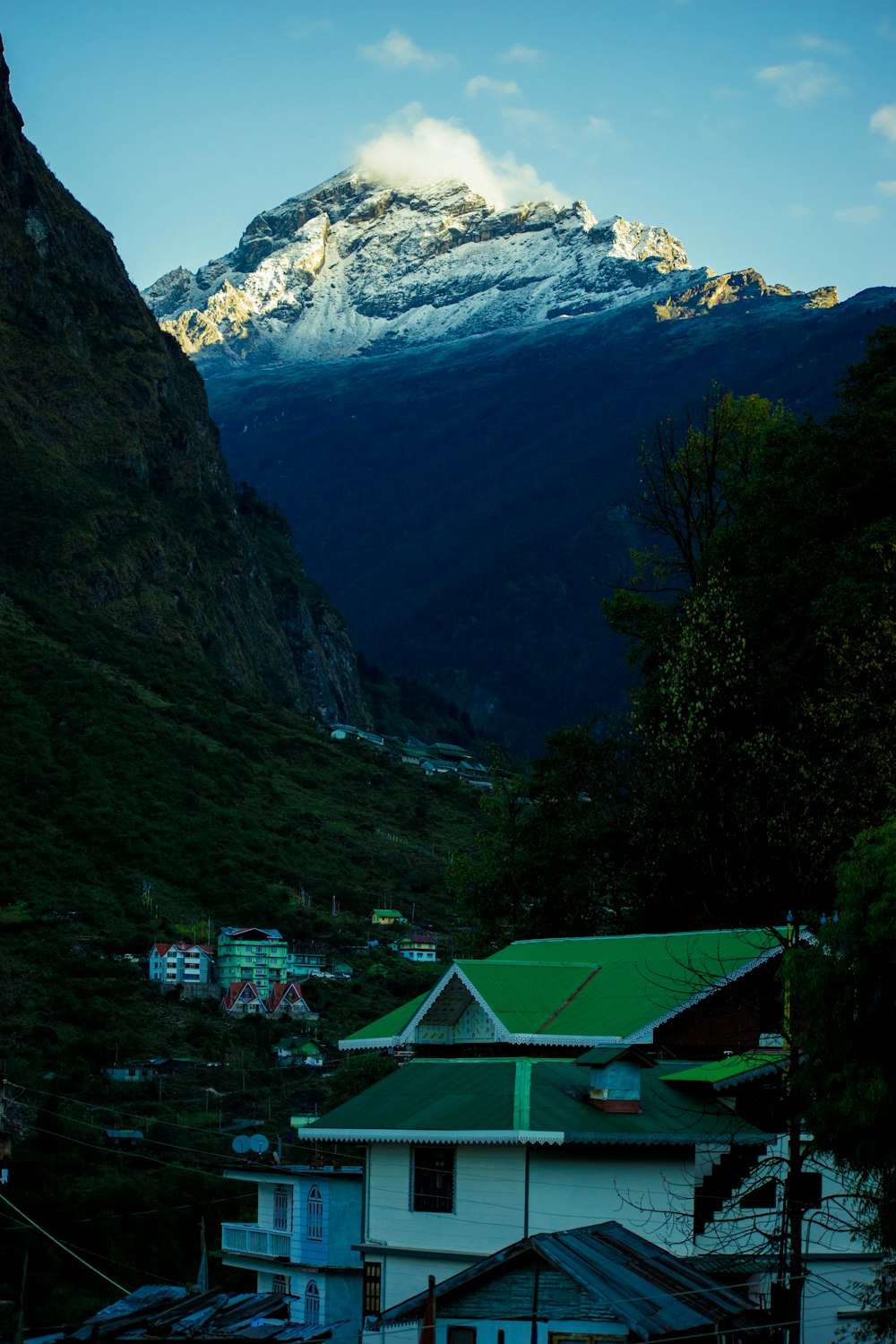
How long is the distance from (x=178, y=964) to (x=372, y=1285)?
238 ft

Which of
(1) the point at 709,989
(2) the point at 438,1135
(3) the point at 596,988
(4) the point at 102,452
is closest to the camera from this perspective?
(2) the point at 438,1135

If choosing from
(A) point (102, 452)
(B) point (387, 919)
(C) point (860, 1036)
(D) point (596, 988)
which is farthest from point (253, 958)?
(C) point (860, 1036)

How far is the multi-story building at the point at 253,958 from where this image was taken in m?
101

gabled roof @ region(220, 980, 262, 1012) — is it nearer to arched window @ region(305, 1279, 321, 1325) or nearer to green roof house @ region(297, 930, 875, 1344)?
arched window @ region(305, 1279, 321, 1325)

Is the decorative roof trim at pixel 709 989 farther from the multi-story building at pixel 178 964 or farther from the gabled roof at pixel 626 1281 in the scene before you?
the multi-story building at pixel 178 964

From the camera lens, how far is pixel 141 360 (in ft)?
573

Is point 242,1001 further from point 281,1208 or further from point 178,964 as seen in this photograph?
point 281,1208

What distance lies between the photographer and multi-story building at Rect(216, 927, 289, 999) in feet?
331

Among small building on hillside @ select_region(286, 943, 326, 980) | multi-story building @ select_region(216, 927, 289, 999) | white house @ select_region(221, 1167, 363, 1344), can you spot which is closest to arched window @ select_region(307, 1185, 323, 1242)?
white house @ select_region(221, 1167, 363, 1344)

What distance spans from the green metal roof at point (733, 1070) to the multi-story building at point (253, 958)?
73556 millimetres

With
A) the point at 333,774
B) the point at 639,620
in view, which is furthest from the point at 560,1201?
the point at 333,774

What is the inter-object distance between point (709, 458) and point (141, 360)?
12624 centimetres

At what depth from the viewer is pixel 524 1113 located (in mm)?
25266

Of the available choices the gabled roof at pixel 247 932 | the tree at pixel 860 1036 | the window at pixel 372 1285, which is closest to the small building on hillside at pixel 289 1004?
the gabled roof at pixel 247 932
